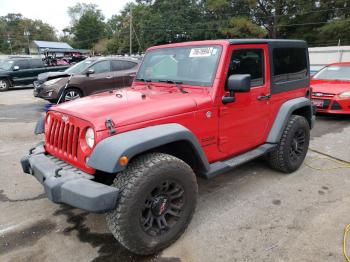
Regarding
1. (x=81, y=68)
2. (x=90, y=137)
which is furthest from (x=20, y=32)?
(x=90, y=137)

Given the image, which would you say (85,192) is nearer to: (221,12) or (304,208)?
(304,208)

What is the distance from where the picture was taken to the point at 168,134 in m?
2.80

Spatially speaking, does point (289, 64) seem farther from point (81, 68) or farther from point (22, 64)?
point (22, 64)

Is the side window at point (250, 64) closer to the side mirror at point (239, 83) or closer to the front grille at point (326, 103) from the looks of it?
the side mirror at point (239, 83)

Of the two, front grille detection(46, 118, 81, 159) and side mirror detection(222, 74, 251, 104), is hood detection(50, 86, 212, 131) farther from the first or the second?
side mirror detection(222, 74, 251, 104)

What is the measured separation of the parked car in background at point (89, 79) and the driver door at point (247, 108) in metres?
6.56

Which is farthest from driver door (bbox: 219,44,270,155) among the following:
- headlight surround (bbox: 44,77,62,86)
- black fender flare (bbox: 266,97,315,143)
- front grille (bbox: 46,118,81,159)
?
headlight surround (bbox: 44,77,62,86)

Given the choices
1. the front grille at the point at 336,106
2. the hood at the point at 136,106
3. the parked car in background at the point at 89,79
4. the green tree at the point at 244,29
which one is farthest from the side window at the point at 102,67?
the green tree at the point at 244,29

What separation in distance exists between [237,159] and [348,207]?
53.9 inches

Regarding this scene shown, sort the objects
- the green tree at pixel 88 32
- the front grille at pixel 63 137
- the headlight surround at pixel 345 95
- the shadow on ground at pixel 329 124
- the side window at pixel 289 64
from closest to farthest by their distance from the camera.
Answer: the front grille at pixel 63 137
the side window at pixel 289 64
the shadow on ground at pixel 329 124
the headlight surround at pixel 345 95
the green tree at pixel 88 32

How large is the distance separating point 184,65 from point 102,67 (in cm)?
714

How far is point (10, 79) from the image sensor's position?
1543 cm

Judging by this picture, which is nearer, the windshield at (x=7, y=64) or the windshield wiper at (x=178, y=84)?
the windshield wiper at (x=178, y=84)

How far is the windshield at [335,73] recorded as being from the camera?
28.2 feet
